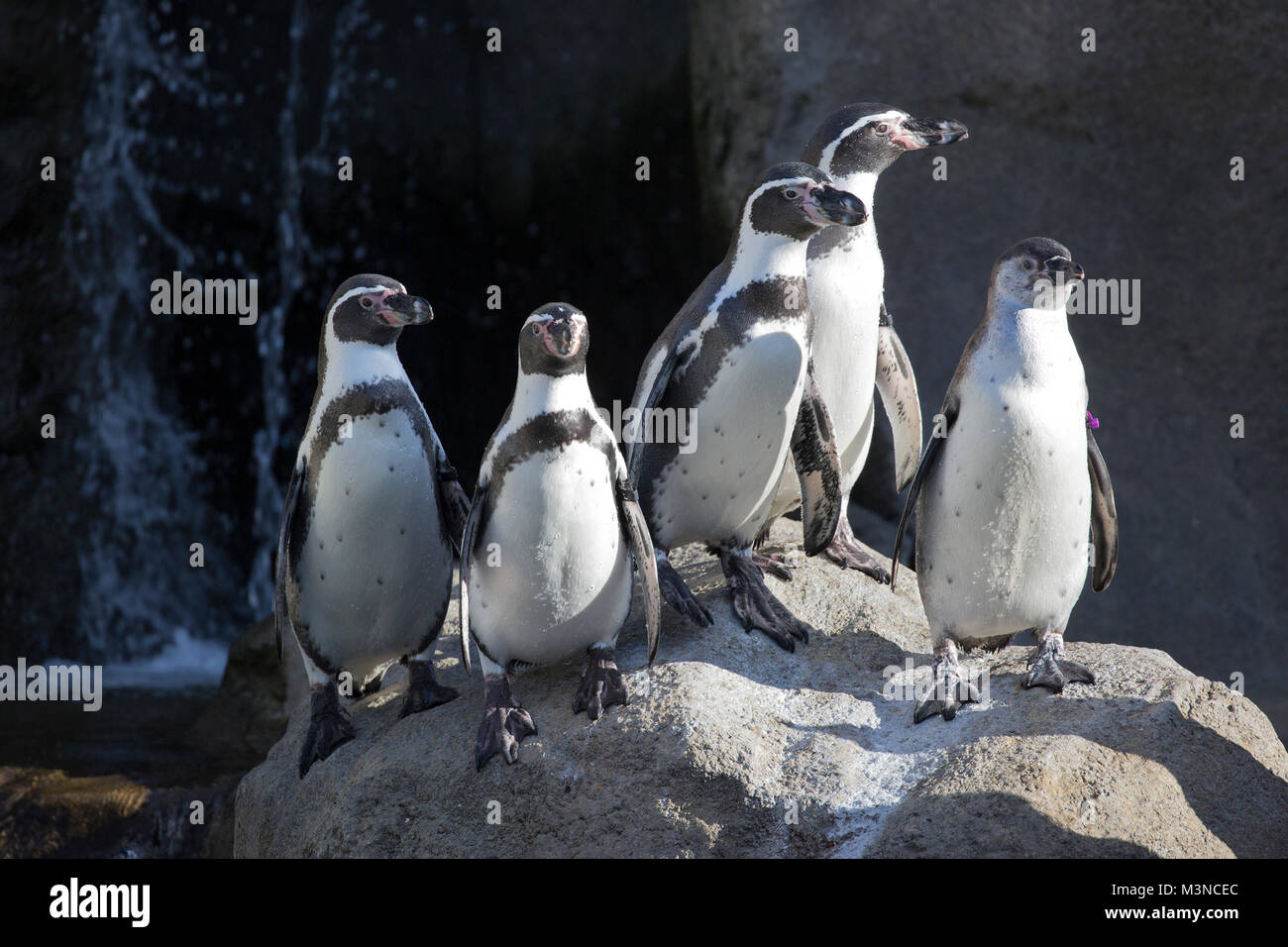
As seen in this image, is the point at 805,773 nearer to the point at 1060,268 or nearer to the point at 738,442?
the point at 738,442

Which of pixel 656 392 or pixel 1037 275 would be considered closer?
pixel 1037 275

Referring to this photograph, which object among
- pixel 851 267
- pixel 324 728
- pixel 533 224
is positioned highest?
pixel 533 224

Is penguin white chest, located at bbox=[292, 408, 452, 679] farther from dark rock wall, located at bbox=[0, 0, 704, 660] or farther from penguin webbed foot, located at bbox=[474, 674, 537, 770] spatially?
dark rock wall, located at bbox=[0, 0, 704, 660]

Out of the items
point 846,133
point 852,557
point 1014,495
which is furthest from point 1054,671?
point 846,133

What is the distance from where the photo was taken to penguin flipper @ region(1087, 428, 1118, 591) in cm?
388

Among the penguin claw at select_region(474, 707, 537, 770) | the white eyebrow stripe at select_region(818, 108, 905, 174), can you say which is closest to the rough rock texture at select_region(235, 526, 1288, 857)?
the penguin claw at select_region(474, 707, 537, 770)

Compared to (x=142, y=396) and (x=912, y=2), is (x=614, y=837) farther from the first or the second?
(x=142, y=396)

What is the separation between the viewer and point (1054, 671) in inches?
141

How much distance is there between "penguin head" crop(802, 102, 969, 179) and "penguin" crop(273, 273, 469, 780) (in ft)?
4.87

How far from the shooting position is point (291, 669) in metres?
5.42

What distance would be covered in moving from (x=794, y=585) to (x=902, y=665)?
0.57 metres

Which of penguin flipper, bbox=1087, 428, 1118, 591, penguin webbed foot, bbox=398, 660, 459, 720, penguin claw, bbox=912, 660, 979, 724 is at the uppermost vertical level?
penguin flipper, bbox=1087, 428, 1118, 591

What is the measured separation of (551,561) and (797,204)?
1223 millimetres

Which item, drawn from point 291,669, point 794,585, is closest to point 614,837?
point 794,585
